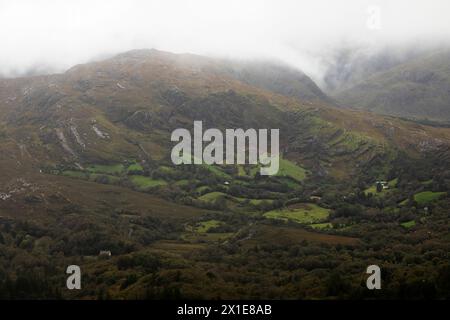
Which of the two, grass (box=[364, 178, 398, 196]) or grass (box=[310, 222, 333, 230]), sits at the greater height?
grass (box=[364, 178, 398, 196])

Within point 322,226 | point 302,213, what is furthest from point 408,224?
point 302,213

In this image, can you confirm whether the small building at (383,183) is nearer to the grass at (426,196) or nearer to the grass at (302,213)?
the grass at (426,196)

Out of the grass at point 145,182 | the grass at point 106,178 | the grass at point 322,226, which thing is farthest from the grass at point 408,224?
the grass at point 106,178

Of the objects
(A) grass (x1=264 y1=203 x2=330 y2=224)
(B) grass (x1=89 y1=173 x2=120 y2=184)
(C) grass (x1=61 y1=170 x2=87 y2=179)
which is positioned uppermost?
(C) grass (x1=61 y1=170 x2=87 y2=179)

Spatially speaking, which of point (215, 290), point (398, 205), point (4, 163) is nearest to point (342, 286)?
point (215, 290)

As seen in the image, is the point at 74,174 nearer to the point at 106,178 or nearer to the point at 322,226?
the point at 106,178

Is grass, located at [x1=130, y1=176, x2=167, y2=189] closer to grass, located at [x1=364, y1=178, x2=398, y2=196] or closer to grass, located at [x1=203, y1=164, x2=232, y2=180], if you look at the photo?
grass, located at [x1=203, y1=164, x2=232, y2=180]

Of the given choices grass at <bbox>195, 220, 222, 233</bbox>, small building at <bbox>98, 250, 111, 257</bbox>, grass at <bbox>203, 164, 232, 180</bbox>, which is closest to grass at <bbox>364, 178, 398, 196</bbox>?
grass at <bbox>203, 164, 232, 180</bbox>
